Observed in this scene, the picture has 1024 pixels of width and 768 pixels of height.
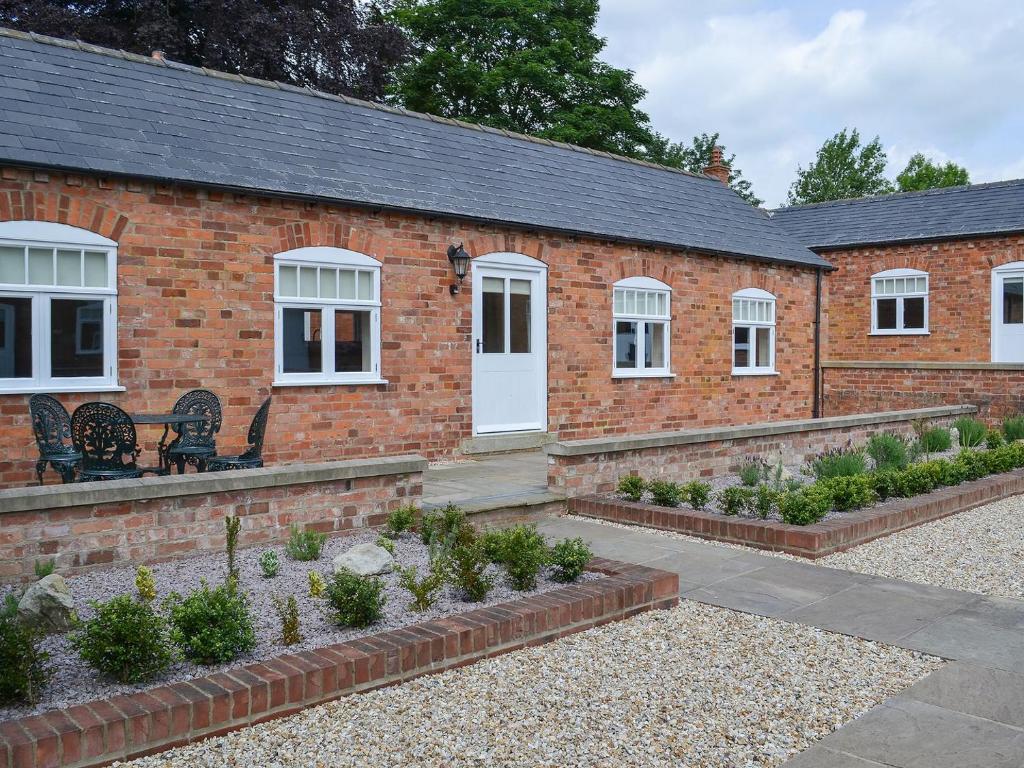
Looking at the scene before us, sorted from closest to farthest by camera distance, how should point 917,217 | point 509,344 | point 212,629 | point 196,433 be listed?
1. point 212,629
2. point 196,433
3. point 509,344
4. point 917,217

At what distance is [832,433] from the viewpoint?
39.5ft

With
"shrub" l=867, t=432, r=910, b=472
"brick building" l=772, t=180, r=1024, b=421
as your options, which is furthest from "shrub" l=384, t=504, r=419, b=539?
"brick building" l=772, t=180, r=1024, b=421

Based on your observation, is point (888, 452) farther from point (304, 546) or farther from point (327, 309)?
point (304, 546)

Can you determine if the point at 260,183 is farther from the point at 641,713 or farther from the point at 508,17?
the point at 508,17

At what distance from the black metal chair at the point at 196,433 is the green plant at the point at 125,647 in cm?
402

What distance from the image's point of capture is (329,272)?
1051 centimetres

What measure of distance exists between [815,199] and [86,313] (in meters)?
49.8

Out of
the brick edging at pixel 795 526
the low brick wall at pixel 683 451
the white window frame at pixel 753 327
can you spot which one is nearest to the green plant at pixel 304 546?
the low brick wall at pixel 683 451

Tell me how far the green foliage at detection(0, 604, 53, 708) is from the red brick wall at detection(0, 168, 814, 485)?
5.34 meters

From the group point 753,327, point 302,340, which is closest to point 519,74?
point 753,327

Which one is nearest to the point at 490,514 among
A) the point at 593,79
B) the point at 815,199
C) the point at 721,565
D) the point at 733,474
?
the point at 721,565

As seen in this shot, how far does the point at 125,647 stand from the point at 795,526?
5348 millimetres

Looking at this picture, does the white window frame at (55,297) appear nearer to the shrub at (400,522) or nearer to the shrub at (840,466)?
the shrub at (400,522)

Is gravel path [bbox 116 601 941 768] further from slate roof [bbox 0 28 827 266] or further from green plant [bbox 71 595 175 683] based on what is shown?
slate roof [bbox 0 28 827 266]
